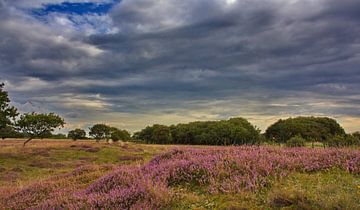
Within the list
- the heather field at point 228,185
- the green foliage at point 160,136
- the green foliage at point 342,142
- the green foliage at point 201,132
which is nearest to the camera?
the heather field at point 228,185

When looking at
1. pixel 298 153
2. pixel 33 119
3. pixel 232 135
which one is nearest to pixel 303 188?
pixel 298 153

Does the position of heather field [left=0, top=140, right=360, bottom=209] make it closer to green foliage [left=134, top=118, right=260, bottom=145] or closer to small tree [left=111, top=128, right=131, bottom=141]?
green foliage [left=134, top=118, right=260, bottom=145]

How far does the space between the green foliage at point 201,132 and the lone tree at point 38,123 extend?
38.0 m

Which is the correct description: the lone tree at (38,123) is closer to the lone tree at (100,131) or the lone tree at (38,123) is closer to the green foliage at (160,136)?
the lone tree at (100,131)

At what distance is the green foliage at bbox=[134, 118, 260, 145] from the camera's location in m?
79.3

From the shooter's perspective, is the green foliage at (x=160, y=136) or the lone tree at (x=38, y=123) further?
the green foliage at (x=160, y=136)

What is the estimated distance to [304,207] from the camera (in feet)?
22.3

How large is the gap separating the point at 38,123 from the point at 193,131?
171ft

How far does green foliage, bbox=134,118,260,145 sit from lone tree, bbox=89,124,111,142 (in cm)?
1955

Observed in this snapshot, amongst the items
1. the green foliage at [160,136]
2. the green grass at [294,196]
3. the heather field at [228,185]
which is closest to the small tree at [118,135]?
the green foliage at [160,136]

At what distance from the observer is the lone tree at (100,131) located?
74562mm

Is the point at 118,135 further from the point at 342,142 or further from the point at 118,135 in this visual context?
the point at 342,142

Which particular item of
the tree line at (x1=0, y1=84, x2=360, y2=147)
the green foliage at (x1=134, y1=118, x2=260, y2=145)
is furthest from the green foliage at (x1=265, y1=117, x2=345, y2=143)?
the green foliage at (x1=134, y1=118, x2=260, y2=145)

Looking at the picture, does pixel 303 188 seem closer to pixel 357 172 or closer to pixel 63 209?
pixel 357 172
